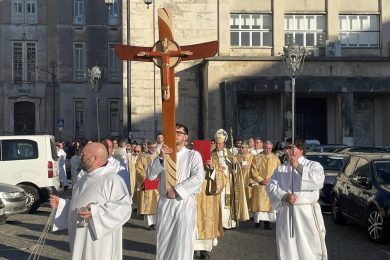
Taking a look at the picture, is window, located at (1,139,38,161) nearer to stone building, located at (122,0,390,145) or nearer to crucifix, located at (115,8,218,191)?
crucifix, located at (115,8,218,191)

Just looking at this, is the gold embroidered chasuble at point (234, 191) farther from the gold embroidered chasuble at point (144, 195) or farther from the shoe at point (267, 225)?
the gold embroidered chasuble at point (144, 195)

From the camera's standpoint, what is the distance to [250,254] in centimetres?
971

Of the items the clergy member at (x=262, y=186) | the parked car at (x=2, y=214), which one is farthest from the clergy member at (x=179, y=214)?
the parked car at (x=2, y=214)

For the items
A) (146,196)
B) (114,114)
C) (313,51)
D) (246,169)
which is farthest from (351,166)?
(114,114)

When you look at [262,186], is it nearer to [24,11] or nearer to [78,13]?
[78,13]

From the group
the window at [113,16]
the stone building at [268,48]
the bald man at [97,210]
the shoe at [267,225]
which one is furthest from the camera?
the window at [113,16]

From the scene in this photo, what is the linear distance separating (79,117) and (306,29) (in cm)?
2231

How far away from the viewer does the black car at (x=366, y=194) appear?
10.4 m

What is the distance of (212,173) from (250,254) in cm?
136

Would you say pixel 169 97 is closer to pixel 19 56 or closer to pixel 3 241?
pixel 3 241

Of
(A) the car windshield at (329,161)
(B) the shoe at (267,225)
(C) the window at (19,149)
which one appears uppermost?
(C) the window at (19,149)

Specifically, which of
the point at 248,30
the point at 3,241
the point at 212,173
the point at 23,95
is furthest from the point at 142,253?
the point at 23,95

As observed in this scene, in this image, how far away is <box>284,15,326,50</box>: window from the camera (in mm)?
32125

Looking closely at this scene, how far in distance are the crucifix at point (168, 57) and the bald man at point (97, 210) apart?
1677 mm
